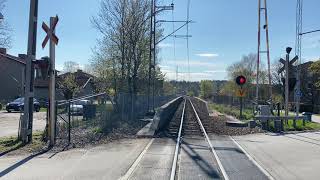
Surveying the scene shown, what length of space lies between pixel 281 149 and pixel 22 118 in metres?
8.80

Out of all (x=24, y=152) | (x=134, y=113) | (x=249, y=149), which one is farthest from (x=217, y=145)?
(x=134, y=113)

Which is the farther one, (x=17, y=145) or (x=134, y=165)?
(x=17, y=145)

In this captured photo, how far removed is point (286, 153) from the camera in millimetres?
15141

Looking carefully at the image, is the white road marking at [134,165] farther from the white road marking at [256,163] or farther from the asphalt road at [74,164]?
the white road marking at [256,163]

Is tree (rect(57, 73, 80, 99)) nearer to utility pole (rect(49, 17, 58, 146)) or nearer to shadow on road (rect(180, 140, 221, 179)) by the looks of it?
utility pole (rect(49, 17, 58, 146))

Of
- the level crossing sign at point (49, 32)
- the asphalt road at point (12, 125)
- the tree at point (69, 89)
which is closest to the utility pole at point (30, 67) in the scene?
the level crossing sign at point (49, 32)

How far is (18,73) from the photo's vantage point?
78875 mm

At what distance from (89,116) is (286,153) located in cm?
1191

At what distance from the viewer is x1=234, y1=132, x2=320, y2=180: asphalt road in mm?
11477

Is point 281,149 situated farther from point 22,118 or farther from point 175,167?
point 22,118

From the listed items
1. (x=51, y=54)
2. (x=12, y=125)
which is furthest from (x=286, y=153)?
(x=12, y=125)

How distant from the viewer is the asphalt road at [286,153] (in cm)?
1148

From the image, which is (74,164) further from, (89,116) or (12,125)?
(12,125)

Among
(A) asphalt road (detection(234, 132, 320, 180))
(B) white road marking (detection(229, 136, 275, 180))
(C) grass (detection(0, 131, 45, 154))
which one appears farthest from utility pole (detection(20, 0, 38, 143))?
(A) asphalt road (detection(234, 132, 320, 180))
